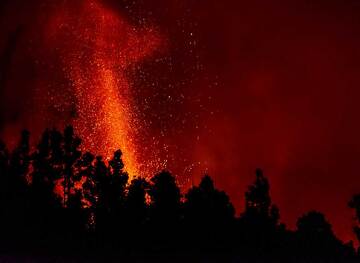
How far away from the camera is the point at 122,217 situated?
43844mm

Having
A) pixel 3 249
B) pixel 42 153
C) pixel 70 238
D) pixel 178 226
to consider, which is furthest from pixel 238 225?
pixel 3 249

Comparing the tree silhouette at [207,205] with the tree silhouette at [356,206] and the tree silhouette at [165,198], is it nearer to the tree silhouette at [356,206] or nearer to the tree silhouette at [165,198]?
the tree silhouette at [165,198]

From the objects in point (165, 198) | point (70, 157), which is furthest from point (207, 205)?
point (70, 157)

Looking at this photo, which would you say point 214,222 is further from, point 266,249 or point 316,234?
point 316,234

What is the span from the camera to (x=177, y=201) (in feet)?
152

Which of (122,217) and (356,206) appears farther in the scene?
(356,206)

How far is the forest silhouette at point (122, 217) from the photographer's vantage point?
33.6m

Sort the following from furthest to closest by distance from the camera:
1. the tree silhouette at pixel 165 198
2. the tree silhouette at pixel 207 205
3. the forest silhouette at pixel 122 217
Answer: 1. the tree silhouette at pixel 207 205
2. the tree silhouette at pixel 165 198
3. the forest silhouette at pixel 122 217

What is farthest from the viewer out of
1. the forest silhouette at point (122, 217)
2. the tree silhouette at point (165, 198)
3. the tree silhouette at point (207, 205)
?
the tree silhouette at point (207, 205)

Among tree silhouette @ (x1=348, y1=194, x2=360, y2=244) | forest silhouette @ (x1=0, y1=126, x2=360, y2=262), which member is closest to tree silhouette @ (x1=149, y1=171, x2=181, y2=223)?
forest silhouette @ (x1=0, y1=126, x2=360, y2=262)

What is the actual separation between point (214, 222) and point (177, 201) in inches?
153

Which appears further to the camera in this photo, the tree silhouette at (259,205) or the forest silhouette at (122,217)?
the tree silhouette at (259,205)

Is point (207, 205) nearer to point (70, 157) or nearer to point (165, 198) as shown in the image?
point (165, 198)

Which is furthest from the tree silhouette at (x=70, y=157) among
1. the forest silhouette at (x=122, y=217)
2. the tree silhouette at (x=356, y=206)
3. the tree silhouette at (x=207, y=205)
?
the tree silhouette at (x=356, y=206)
